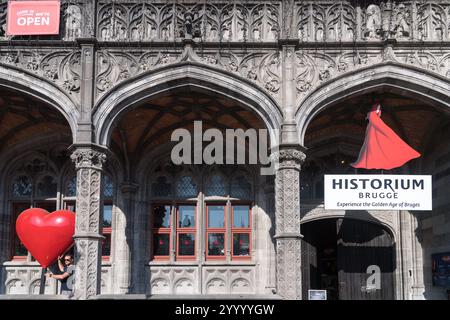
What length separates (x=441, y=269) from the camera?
12.4 meters

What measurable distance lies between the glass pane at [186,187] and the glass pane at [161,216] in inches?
19.1

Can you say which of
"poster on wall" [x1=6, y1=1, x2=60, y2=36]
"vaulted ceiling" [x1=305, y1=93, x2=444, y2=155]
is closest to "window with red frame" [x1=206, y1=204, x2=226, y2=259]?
"vaulted ceiling" [x1=305, y1=93, x2=444, y2=155]

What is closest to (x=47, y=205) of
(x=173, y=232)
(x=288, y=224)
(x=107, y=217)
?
(x=107, y=217)

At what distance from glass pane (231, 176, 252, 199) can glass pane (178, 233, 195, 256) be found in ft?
4.73

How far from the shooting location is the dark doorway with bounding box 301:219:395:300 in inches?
527

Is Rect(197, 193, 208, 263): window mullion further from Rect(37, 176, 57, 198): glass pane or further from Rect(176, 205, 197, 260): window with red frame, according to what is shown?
Rect(37, 176, 57, 198): glass pane

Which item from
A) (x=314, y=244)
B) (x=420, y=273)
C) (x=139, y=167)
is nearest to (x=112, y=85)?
(x=139, y=167)

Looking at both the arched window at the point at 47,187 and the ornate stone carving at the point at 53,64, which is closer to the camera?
the ornate stone carving at the point at 53,64

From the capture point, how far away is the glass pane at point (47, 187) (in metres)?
14.0

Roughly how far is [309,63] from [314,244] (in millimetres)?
4830

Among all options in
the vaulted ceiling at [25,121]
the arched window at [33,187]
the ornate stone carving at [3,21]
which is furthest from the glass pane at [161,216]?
the ornate stone carving at [3,21]

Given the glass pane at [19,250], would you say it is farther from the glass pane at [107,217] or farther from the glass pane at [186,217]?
the glass pane at [186,217]

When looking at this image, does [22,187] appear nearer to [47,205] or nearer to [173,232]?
[47,205]

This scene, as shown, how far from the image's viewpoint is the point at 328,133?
1370cm
